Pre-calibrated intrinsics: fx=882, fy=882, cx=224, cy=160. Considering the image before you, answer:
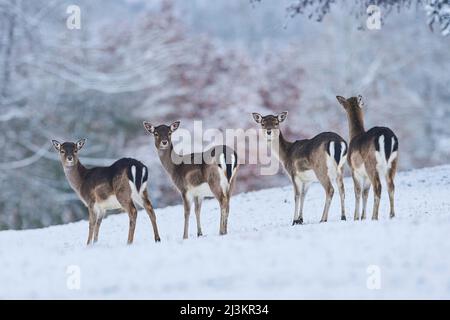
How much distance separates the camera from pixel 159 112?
34.8 meters

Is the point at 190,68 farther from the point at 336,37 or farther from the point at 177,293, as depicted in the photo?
the point at 177,293

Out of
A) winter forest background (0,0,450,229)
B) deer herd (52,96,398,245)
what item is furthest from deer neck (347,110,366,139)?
winter forest background (0,0,450,229)

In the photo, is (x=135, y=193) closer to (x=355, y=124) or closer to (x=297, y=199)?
(x=297, y=199)

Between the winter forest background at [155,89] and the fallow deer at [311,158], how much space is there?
451 inches

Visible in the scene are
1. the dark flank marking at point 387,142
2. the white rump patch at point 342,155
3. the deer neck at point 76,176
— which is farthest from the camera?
the deer neck at point 76,176

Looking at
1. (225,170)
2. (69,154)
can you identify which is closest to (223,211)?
(225,170)

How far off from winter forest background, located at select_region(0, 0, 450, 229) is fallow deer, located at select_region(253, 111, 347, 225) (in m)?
11.4

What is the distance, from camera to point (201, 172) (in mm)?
14078

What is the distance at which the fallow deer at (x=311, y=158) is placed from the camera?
14.3 meters

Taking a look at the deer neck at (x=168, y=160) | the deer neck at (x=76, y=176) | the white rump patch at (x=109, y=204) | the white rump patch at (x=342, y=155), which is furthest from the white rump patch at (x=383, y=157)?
the deer neck at (x=76, y=176)

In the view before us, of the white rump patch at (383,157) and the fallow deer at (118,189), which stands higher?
the white rump patch at (383,157)

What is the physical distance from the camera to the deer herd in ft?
45.1

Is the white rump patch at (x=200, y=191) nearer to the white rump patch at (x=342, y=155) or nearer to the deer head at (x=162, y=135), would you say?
the deer head at (x=162, y=135)
